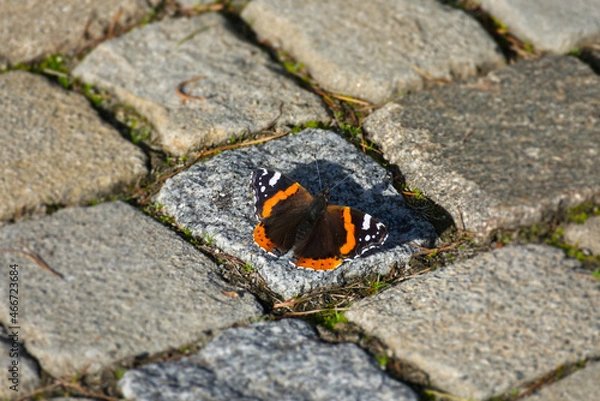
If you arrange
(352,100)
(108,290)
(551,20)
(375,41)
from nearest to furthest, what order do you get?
(108,290) → (352,100) → (375,41) → (551,20)

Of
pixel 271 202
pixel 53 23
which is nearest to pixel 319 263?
pixel 271 202

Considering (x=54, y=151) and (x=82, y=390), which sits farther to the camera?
(x=54, y=151)

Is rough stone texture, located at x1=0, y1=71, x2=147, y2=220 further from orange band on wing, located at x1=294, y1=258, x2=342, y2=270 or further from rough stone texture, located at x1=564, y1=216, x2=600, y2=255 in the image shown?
rough stone texture, located at x1=564, y1=216, x2=600, y2=255

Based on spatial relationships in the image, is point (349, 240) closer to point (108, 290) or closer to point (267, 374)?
point (267, 374)

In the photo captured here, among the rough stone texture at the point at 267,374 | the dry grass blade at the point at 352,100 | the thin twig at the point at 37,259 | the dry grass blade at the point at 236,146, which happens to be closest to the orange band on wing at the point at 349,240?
the rough stone texture at the point at 267,374

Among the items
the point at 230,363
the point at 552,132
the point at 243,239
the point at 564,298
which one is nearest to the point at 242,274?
the point at 243,239

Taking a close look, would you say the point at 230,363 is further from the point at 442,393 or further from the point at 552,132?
the point at 552,132

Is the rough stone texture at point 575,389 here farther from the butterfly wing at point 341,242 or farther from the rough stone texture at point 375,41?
the rough stone texture at point 375,41
